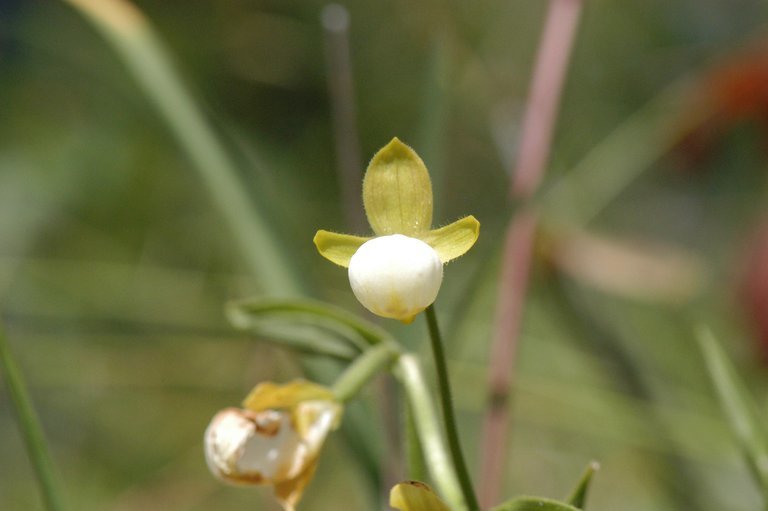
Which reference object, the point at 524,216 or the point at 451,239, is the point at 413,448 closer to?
the point at 451,239

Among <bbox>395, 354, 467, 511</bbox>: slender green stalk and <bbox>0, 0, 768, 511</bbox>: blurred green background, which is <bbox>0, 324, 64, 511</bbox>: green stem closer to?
<bbox>395, 354, 467, 511</bbox>: slender green stalk

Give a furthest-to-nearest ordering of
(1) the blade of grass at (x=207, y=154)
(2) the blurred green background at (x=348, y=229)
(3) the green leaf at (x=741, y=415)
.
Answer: (2) the blurred green background at (x=348, y=229)
(1) the blade of grass at (x=207, y=154)
(3) the green leaf at (x=741, y=415)

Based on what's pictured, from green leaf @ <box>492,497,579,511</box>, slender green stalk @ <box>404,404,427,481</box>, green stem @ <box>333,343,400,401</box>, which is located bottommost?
green leaf @ <box>492,497,579,511</box>

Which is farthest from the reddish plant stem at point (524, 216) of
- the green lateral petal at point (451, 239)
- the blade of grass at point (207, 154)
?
the green lateral petal at point (451, 239)

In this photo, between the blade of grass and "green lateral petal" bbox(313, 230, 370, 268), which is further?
the blade of grass

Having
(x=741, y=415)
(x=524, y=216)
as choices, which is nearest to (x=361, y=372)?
(x=741, y=415)

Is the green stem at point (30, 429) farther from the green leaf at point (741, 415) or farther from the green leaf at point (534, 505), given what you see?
the green leaf at point (741, 415)

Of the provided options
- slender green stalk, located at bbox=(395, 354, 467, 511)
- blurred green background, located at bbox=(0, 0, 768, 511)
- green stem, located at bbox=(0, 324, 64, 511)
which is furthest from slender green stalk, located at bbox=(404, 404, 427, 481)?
blurred green background, located at bbox=(0, 0, 768, 511)

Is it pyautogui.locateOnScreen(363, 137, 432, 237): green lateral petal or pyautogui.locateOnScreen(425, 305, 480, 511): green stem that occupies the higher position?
pyautogui.locateOnScreen(363, 137, 432, 237): green lateral petal
